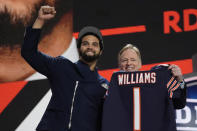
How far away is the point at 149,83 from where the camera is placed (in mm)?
1463

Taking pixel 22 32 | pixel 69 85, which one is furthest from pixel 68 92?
pixel 22 32

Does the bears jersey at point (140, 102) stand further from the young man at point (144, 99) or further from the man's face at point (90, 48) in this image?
the man's face at point (90, 48)

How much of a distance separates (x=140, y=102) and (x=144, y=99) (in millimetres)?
26

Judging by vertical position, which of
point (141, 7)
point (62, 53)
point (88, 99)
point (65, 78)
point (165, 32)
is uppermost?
point (141, 7)

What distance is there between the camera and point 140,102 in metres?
1.44

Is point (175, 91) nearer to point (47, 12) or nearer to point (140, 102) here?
point (140, 102)

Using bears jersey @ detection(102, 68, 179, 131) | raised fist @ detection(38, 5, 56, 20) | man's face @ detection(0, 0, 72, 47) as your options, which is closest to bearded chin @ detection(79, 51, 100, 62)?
bears jersey @ detection(102, 68, 179, 131)

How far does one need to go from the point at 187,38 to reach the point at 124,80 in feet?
4.68

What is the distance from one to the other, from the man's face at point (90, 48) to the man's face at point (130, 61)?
0.59 ft

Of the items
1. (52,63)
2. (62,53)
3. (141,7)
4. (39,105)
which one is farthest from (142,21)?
(52,63)

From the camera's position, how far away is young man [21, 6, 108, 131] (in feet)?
4.58

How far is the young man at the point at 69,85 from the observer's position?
140 centimetres

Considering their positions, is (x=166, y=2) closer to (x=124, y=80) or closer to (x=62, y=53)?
(x=62, y=53)

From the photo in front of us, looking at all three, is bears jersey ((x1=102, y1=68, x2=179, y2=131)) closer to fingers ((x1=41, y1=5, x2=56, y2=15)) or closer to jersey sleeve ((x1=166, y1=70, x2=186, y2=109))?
jersey sleeve ((x1=166, y1=70, x2=186, y2=109))
